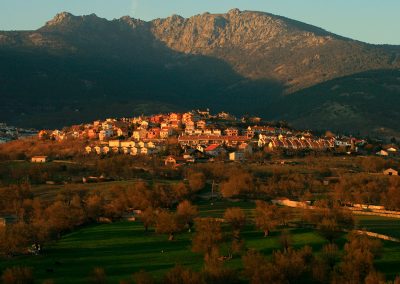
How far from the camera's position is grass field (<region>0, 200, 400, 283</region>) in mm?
42062

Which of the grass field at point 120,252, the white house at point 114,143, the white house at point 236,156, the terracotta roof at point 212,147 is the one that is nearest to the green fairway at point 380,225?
the grass field at point 120,252

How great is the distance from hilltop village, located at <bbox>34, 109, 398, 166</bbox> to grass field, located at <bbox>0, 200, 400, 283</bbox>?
3863 cm

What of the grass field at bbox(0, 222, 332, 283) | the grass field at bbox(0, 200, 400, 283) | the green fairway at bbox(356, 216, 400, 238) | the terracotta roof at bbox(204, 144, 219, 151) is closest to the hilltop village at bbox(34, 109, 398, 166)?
the terracotta roof at bbox(204, 144, 219, 151)

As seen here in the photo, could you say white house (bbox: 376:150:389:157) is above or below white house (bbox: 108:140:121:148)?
above

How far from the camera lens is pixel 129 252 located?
4800 centimetres

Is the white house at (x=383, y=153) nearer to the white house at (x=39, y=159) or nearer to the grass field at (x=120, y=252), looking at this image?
the white house at (x=39, y=159)

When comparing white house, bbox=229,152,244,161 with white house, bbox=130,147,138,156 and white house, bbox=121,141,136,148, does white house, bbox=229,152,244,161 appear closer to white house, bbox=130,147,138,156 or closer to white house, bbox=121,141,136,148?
white house, bbox=130,147,138,156

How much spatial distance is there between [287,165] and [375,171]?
33.5 ft

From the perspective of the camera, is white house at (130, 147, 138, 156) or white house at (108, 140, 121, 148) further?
white house at (108, 140, 121, 148)

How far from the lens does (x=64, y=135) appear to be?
123688 millimetres

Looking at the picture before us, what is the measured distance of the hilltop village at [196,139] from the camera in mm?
102875

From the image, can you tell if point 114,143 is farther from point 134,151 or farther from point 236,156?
point 236,156

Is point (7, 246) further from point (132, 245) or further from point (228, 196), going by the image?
point (228, 196)

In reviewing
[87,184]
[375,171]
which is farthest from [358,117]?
[87,184]
